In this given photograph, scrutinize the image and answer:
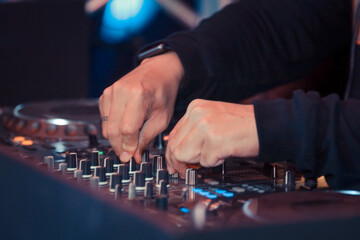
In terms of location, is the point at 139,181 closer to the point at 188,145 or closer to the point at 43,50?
the point at 188,145

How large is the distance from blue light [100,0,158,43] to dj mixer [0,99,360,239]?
2.76 m

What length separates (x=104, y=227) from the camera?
1.69ft

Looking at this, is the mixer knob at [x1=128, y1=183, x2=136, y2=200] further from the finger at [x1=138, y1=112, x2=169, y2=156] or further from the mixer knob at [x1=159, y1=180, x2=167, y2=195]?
the finger at [x1=138, y1=112, x2=169, y2=156]

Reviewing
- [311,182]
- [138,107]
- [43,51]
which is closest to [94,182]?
[138,107]

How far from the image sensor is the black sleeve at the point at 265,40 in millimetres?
1297

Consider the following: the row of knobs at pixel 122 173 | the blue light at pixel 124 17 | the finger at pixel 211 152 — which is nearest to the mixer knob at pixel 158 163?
the row of knobs at pixel 122 173

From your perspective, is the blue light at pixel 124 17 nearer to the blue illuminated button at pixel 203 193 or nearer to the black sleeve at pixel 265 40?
the black sleeve at pixel 265 40

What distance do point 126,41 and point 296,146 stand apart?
10.2 feet

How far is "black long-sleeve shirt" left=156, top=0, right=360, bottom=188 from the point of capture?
80 cm

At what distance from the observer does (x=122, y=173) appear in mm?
810

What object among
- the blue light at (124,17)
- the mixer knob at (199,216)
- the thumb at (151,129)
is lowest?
the mixer knob at (199,216)

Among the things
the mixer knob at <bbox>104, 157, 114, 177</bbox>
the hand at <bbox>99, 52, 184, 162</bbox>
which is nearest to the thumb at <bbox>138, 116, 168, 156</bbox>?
the hand at <bbox>99, 52, 184, 162</bbox>

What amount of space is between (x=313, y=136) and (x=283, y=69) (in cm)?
66

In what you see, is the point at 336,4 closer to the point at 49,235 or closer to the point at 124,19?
the point at 49,235
